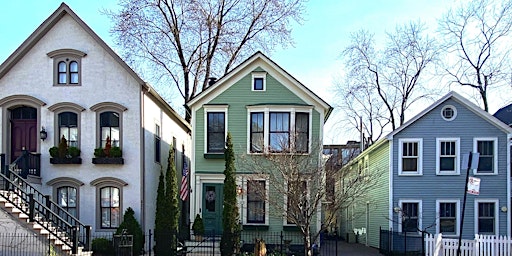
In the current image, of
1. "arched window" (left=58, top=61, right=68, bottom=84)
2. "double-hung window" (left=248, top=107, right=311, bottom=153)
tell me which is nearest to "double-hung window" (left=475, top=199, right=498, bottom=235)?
"double-hung window" (left=248, top=107, right=311, bottom=153)

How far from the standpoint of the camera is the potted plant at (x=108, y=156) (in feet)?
65.0

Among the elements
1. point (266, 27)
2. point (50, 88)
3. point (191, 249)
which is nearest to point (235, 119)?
point (191, 249)

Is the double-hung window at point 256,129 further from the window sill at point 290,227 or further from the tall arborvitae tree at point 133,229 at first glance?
the tall arborvitae tree at point 133,229

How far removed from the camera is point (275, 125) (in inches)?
842

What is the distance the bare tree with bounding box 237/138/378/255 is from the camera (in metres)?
16.2

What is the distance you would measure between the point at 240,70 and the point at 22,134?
9135 mm

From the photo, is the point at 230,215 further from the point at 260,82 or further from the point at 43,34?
the point at 43,34

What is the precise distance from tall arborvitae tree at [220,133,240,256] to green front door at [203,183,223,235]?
2.11 meters

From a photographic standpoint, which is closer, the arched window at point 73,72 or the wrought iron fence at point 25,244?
the wrought iron fence at point 25,244

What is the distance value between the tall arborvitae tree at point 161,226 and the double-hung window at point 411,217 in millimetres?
10250

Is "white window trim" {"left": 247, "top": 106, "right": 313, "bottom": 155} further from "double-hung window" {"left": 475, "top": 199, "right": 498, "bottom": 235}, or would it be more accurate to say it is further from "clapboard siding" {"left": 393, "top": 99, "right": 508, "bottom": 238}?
"double-hung window" {"left": 475, "top": 199, "right": 498, "bottom": 235}

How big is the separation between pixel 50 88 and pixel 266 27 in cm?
1711

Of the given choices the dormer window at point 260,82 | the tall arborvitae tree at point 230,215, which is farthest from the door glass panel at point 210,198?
the dormer window at point 260,82

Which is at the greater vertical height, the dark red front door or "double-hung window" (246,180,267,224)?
the dark red front door
